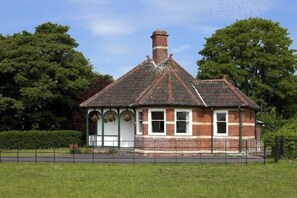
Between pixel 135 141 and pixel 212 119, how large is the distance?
5.94 meters

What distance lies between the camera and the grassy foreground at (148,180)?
625 inches

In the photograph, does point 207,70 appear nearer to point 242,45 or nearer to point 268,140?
point 242,45

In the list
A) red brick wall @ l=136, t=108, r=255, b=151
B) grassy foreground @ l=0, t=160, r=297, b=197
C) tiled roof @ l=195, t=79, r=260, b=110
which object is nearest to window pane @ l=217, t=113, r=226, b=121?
red brick wall @ l=136, t=108, r=255, b=151

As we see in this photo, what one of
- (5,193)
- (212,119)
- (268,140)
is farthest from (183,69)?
(5,193)

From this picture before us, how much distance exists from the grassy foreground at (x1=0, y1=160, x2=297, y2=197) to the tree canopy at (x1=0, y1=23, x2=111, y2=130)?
827 inches

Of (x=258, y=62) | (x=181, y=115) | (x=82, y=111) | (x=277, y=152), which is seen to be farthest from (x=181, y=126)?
(x=258, y=62)

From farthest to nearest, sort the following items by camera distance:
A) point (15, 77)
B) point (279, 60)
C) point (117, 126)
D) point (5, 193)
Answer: point (279, 60), point (15, 77), point (117, 126), point (5, 193)

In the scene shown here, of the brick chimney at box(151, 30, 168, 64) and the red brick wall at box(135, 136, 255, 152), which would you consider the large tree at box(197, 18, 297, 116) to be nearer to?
the brick chimney at box(151, 30, 168, 64)

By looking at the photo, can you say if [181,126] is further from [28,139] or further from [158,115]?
[28,139]

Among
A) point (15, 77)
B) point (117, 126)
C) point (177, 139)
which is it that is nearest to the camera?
point (177, 139)

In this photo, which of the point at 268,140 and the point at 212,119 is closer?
the point at 268,140

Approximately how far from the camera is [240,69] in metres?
56.2

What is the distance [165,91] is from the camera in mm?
35000

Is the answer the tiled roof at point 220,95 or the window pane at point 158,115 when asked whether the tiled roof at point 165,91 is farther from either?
the window pane at point 158,115
